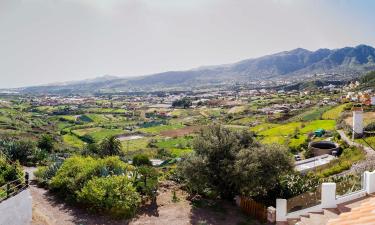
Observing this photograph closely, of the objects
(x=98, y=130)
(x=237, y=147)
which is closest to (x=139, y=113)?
(x=98, y=130)

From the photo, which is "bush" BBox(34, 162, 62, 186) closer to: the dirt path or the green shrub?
the dirt path

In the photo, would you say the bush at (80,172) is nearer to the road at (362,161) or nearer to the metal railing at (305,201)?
the metal railing at (305,201)

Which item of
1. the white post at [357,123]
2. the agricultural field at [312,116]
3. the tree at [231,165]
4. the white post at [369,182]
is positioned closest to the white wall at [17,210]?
the tree at [231,165]

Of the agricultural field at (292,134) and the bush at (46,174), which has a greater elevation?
the bush at (46,174)

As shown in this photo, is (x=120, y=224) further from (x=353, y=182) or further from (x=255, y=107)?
(x=255, y=107)

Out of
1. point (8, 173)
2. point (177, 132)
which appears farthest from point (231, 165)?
point (177, 132)

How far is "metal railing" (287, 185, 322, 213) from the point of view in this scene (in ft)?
40.0

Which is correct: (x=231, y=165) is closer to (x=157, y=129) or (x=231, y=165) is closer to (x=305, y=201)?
(x=305, y=201)

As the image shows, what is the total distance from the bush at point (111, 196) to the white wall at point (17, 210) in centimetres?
232

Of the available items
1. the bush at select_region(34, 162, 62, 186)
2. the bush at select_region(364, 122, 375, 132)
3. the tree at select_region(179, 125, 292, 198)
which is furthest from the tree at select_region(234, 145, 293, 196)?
the bush at select_region(364, 122, 375, 132)

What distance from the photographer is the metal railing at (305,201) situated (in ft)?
40.0

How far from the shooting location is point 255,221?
14.6 meters

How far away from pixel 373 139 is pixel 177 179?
16276mm

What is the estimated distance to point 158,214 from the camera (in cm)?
1489
